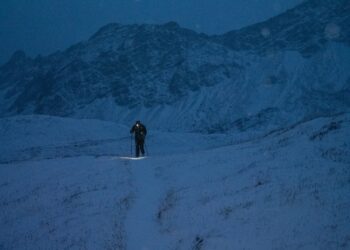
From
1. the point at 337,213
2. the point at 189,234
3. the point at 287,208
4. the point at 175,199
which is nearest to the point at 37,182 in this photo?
the point at 175,199

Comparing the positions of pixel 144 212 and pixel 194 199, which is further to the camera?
pixel 194 199

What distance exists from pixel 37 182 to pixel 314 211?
56.7 ft

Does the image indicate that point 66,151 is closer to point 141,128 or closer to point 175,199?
point 141,128

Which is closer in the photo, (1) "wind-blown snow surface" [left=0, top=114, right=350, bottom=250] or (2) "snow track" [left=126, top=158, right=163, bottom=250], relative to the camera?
(1) "wind-blown snow surface" [left=0, top=114, right=350, bottom=250]

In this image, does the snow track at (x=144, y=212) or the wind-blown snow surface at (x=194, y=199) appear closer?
the wind-blown snow surface at (x=194, y=199)

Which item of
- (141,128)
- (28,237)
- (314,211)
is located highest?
(141,128)

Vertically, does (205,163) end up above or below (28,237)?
above

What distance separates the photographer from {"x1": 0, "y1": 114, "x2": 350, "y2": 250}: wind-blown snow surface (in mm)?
11750

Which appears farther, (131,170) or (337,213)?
(131,170)

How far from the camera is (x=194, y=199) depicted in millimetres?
16234

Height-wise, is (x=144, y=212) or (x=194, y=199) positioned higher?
(x=194, y=199)

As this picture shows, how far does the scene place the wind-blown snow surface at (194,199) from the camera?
1175 centimetres

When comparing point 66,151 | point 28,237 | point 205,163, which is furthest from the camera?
point 66,151

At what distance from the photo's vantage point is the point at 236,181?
1734cm
